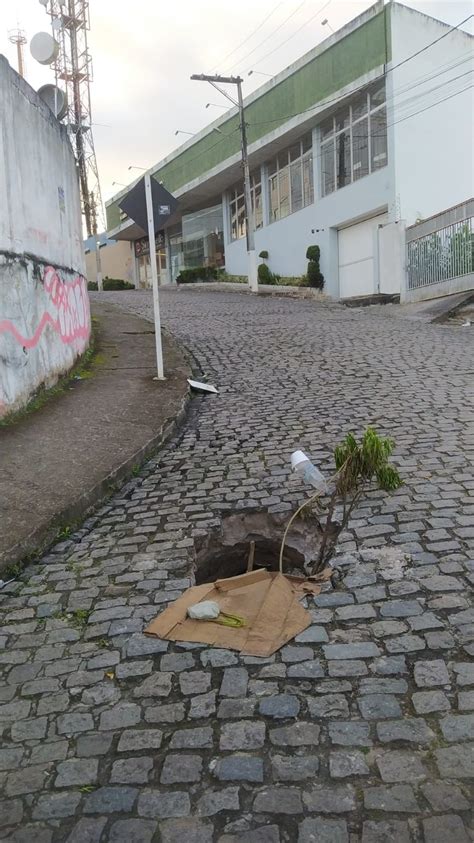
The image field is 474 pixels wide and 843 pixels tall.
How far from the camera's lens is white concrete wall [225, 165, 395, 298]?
19.7m

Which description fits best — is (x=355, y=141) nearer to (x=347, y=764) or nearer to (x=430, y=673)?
(x=430, y=673)

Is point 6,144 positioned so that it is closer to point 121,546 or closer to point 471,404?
point 121,546

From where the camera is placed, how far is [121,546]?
12.8ft

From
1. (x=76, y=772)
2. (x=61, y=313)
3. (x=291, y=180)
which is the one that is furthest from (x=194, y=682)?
(x=291, y=180)

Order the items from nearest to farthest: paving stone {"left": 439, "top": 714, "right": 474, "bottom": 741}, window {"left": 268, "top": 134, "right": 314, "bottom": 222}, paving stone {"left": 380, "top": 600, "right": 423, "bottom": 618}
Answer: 1. paving stone {"left": 439, "top": 714, "right": 474, "bottom": 741}
2. paving stone {"left": 380, "top": 600, "right": 423, "bottom": 618}
3. window {"left": 268, "top": 134, "right": 314, "bottom": 222}

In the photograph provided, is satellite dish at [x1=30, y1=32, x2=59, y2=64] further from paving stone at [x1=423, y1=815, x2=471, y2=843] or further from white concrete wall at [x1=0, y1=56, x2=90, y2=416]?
paving stone at [x1=423, y1=815, x2=471, y2=843]

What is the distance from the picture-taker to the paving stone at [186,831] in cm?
188

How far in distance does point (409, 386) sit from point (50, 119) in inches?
223

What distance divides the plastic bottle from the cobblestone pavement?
0.66 feet

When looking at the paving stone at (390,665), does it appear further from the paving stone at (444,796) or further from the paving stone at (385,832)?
the paving stone at (385,832)

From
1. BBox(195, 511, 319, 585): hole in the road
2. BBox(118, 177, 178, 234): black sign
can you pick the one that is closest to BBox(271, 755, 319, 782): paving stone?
BBox(195, 511, 319, 585): hole in the road

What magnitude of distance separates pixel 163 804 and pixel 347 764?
0.61m

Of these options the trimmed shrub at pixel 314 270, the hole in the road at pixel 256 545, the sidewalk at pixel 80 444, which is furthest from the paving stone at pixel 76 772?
the trimmed shrub at pixel 314 270

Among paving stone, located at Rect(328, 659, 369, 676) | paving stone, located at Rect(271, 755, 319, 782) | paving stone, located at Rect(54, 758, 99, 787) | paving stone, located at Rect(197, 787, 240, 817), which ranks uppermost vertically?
paving stone, located at Rect(328, 659, 369, 676)
